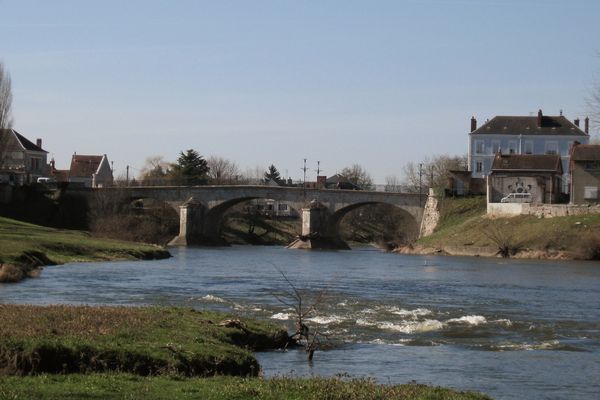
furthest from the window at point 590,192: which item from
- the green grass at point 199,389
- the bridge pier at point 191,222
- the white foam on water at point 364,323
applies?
the green grass at point 199,389

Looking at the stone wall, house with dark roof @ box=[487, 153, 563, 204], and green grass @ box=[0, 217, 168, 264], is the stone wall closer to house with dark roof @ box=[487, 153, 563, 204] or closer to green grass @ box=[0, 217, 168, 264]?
house with dark roof @ box=[487, 153, 563, 204]

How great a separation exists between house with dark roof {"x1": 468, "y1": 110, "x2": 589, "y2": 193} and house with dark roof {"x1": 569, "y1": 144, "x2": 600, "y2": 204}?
102 feet

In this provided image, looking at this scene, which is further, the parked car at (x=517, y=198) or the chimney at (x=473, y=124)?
the chimney at (x=473, y=124)

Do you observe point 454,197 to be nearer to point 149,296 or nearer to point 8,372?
point 149,296

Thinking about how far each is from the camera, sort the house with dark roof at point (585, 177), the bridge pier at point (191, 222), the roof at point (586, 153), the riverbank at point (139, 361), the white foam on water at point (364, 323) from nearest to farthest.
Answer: the riverbank at point (139, 361), the white foam on water at point (364, 323), the house with dark roof at point (585, 177), the roof at point (586, 153), the bridge pier at point (191, 222)

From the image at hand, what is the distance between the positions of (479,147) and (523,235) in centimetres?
4509

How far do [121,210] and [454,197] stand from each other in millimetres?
44188

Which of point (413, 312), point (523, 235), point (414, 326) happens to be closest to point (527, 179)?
point (523, 235)

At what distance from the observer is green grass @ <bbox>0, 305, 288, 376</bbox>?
21.3 metres

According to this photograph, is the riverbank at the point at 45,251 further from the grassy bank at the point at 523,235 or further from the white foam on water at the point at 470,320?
the grassy bank at the point at 523,235

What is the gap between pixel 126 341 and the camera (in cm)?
2361

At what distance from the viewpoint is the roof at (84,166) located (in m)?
178

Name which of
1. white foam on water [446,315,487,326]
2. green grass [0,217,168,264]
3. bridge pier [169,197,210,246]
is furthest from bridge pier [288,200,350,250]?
white foam on water [446,315,487,326]

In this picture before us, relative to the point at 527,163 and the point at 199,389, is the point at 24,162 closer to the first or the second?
the point at 527,163
